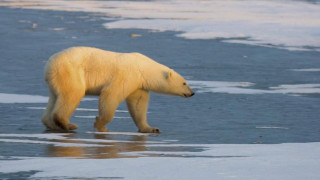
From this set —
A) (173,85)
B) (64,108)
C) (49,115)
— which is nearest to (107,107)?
(64,108)

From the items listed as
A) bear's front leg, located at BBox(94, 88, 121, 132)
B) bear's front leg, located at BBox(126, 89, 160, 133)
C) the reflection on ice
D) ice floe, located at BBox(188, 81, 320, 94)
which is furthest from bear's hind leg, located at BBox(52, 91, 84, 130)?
ice floe, located at BBox(188, 81, 320, 94)

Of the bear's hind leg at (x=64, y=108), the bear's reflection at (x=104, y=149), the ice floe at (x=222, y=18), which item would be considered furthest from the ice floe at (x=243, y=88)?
the ice floe at (x=222, y=18)

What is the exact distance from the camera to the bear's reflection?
8250 mm

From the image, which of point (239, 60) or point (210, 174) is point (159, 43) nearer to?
point (239, 60)

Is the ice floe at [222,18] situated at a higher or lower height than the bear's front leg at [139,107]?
lower

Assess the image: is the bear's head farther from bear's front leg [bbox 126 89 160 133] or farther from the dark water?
the dark water

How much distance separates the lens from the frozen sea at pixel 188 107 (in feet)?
24.8

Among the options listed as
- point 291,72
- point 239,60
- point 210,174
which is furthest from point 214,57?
point 210,174

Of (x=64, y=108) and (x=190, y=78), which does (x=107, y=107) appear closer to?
(x=64, y=108)

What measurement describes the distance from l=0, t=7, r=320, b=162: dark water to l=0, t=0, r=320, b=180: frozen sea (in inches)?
0.7

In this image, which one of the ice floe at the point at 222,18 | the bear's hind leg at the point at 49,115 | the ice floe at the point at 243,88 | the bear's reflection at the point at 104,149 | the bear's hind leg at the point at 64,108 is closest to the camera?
the bear's reflection at the point at 104,149

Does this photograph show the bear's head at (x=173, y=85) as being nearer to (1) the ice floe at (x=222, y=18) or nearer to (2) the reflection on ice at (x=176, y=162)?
(2) the reflection on ice at (x=176, y=162)

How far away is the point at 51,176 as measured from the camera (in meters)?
7.03

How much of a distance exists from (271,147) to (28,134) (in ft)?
8.77
